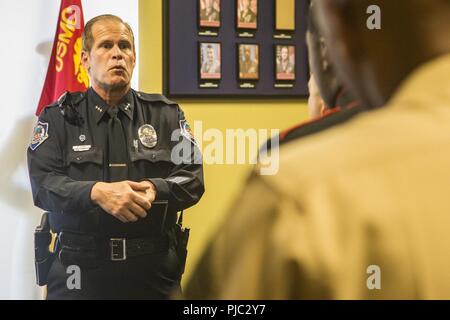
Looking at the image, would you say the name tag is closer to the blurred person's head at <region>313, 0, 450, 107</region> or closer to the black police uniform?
the black police uniform

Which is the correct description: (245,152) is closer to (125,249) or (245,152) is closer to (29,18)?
(125,249)

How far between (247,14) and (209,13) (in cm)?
13

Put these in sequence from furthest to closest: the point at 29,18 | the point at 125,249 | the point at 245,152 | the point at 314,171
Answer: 1. the point at 245,152
2. the point at 29,18
3. the point at 125,249
4. the point at 314,171

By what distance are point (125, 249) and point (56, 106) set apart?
0.45m

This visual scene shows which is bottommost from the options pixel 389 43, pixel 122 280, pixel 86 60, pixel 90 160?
pixel 122 280

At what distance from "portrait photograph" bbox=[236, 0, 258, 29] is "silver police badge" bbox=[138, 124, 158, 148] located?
1.61 feet

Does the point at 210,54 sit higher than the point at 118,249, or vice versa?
the point at 210,54

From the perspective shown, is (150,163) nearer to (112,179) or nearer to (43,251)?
(112,179)

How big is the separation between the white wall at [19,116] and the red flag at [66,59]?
32mm

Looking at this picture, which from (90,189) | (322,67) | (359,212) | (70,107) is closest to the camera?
(359,212)

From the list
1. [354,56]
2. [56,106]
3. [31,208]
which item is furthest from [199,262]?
[31,208]

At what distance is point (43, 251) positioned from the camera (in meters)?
1.81

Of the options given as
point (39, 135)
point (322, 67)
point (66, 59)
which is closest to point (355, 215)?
point (322, 67)

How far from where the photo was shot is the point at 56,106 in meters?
1.80
